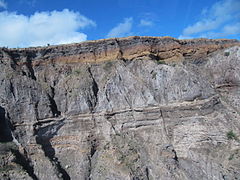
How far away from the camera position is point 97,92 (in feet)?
89.1

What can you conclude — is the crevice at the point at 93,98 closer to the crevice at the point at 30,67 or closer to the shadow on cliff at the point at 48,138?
the shadow on cliff at the point at 48,138

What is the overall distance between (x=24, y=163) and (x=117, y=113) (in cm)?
1093

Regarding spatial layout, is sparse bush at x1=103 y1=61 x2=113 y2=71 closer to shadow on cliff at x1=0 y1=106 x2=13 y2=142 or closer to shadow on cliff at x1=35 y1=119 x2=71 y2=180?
shadow on cliff at x1=35 y1=119 x2=71 y2=180

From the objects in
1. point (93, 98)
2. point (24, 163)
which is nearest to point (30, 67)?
→ point (93, 98)

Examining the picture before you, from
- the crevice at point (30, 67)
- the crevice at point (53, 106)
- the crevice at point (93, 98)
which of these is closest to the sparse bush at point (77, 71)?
the crevice at point (93, 98)

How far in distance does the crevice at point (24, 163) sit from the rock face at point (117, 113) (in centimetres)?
9

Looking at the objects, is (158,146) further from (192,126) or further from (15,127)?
(15,127)

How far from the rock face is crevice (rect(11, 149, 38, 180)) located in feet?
0.31

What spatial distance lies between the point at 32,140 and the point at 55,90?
666 centimetres

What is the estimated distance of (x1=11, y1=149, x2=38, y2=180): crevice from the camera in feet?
69.5

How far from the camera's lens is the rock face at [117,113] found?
71.5ft

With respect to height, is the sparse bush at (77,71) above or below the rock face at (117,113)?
above

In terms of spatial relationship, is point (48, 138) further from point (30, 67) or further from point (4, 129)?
point (30, 67)

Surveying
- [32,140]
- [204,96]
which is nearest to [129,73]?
[204,96]
